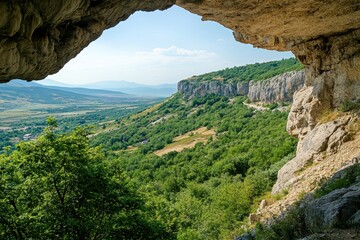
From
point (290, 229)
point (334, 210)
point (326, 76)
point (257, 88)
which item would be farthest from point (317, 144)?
point (257, 88)

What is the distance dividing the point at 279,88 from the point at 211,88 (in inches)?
2316

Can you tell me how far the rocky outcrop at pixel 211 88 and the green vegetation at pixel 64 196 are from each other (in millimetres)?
129992

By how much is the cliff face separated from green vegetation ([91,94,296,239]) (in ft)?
23.3

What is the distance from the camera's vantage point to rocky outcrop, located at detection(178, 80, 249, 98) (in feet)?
464

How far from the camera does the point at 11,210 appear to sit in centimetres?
1166

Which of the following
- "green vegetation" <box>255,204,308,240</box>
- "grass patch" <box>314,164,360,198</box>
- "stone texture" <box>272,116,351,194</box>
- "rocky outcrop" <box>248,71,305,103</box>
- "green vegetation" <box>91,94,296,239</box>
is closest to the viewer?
"green vegetation" <box>255,204,308,240</box>

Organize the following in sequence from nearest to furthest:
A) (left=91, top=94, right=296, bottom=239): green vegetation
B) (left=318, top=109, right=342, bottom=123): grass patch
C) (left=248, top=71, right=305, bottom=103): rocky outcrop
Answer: (left=318, top=109, right=342, bottom=123): grass patch → (left=91, top=94, right=296, bottom=239): green vegetation → (left=248, top=71, right=305, bottom=103): rocky outcrop

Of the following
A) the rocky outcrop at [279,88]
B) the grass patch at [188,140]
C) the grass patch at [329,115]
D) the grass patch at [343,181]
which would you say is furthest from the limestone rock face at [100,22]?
the grass patch at [188,140]

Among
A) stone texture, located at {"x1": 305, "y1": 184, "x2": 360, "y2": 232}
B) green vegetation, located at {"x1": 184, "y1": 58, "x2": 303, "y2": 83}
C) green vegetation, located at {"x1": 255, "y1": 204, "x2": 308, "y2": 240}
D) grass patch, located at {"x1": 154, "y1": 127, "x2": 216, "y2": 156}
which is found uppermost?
green vegetation, located at {"x1": 184, "y1": 58, "x2": 303, "y2": 83}

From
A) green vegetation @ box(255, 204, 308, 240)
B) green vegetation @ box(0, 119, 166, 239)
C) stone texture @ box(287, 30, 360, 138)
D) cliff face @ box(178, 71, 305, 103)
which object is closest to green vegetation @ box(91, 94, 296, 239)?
green vegetation @ box(0, 119, 166, 239)

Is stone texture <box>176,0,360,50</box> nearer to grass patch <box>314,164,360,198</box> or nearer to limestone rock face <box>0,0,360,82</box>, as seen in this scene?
limestone rock face <box>0,0,360,82</box>

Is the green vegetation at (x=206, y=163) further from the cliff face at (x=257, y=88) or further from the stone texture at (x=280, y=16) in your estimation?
the stone texture at (x=280, y=16)

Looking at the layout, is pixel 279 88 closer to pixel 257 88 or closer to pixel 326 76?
pixel 257 88

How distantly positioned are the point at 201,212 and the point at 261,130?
3823cm
